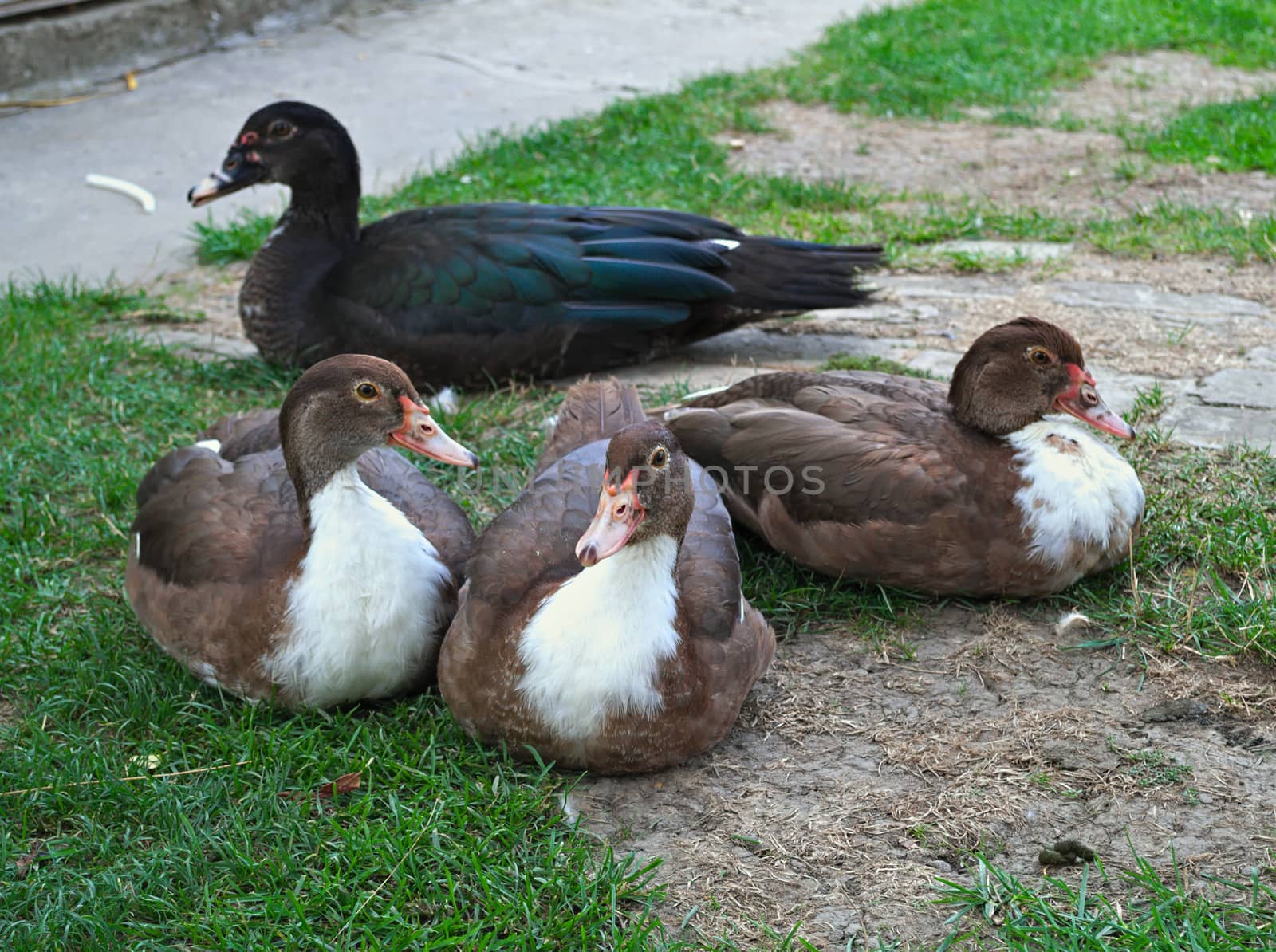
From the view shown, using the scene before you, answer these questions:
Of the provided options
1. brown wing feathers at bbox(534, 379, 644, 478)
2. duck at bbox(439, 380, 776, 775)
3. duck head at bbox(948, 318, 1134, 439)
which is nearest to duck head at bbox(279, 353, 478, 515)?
duck at bbox(439, 380, 776, 775)

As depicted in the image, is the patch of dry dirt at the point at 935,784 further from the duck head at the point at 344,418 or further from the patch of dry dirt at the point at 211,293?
the patch of dry dirt at the point at 211,293

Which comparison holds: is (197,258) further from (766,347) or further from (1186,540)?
(1186,540)

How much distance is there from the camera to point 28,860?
2.96 m

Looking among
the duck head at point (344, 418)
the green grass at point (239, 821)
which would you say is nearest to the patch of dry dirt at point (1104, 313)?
the duck head at point (344, 418)

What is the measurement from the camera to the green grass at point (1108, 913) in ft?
8.45

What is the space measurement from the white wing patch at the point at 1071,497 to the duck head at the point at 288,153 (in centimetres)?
303

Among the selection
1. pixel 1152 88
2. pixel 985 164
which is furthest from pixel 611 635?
pixel 1152 88

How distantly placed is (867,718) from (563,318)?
2.35 m

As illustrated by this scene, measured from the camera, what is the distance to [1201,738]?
10.5 feet

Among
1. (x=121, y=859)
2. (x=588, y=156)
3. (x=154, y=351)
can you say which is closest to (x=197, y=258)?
(x=154, y=351)

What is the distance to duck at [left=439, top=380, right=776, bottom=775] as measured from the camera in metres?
3.01

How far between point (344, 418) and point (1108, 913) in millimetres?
2087

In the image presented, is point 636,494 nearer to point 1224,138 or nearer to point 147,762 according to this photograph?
point 147,762

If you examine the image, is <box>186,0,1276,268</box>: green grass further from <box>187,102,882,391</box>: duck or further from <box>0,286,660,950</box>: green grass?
<box>0,286,660,950</box>: green grass
